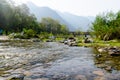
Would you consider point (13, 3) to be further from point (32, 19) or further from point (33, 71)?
point (33, 71)

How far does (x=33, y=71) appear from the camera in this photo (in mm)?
16797

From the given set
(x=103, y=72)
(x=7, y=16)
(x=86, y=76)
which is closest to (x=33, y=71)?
(x=86, y=76)

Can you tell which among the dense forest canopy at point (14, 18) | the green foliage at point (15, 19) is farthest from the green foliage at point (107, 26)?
Answer: the dense forest canopy at point (14, 18)

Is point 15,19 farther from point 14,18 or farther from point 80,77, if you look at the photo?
point 80,77

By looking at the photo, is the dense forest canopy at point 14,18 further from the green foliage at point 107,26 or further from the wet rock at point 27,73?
the wet rock at point 27,73

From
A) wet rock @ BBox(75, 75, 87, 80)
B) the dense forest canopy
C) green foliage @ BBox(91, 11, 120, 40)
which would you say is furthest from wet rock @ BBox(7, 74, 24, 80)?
the dense forest canopy

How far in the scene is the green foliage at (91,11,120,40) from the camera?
5338cm

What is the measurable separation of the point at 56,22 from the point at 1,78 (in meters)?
142

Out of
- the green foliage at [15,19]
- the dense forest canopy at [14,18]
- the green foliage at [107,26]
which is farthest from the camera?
the dense forest canopy at [14,18]

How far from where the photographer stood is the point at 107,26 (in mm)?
55656

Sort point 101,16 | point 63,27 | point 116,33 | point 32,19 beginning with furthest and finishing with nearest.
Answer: point 63,27 < point 32,19 < point 101,16 < point 116,33

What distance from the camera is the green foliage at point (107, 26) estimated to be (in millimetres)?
53375

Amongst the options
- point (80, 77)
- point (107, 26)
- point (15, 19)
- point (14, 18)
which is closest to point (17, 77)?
point (80, 77)

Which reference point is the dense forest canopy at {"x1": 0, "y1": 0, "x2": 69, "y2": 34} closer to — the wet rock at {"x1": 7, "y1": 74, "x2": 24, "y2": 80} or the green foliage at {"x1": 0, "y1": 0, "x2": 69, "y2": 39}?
the green foliage at {"x1": 0, "y1": 0, "x2": 69, "y2": 39}
